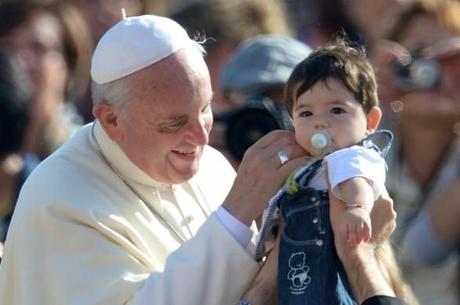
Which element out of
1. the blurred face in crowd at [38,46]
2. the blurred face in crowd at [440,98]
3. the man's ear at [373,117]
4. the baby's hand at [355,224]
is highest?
the blurred face in crowd at [38,46]

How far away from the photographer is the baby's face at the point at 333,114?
488 centimetres

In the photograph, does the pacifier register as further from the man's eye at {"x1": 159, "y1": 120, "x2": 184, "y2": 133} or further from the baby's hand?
the man's eye at {"x1": 159, "y1": 120, "x2": 184, "y2": 133}

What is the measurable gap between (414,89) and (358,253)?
1.94 m

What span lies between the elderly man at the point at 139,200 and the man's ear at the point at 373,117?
24 centimetres

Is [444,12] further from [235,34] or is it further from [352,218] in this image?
[352,218]

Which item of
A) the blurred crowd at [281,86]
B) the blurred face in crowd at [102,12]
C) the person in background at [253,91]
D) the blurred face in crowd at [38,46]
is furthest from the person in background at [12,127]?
the blurred face in crowd at [102,12]

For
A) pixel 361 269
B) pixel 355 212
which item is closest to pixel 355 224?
pixel 355 212

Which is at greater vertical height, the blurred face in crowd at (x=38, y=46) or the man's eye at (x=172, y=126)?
the blurred face in crowd at (x=38, y=46)

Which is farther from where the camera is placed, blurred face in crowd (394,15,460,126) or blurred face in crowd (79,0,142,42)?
blurred face in crowd (79,0,142,42)

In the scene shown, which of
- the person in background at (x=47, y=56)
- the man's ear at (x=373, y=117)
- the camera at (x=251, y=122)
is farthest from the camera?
the person in background at (x=47, y=56)

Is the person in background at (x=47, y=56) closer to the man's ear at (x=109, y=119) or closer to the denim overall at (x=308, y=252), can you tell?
the man's ear at (x=109, y=119)

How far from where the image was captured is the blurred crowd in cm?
636

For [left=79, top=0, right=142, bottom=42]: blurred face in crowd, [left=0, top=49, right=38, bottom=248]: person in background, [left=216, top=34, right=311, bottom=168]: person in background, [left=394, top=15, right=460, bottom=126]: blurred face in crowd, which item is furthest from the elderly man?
[left=79, top=0, right=142, bottom=42]: blurred face in crowd

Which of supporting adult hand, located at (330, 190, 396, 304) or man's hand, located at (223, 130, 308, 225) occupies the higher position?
man's hand, located at (223, 130, 308, 225)
